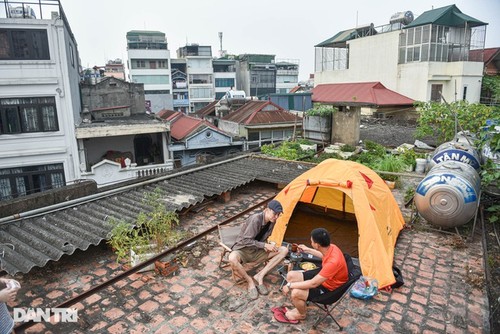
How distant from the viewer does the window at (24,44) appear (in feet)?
53.5

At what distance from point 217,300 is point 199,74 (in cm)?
4634

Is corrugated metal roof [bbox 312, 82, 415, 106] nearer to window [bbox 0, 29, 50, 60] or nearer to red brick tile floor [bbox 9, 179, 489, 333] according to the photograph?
window [bbox 0, 29, 50, 60]

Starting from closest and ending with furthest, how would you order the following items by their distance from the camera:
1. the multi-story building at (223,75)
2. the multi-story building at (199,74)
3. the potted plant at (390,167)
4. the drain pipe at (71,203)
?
the drain pipe at (71,203) < the potted plant at (390,167) < the multi-story building at (199,74) < the multi-story building at (223,75)

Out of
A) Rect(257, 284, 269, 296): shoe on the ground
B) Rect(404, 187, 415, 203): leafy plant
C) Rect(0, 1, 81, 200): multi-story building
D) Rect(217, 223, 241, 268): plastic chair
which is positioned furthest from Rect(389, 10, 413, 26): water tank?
Rect(257, 284, 269, 296): shoe on the ground

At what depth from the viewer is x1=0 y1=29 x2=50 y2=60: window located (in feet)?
53.5

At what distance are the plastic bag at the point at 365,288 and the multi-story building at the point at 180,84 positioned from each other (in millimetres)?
44806

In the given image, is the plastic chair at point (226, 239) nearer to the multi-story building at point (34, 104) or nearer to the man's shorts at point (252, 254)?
the man's shorts at point (252, 254)

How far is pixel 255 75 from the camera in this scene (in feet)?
176

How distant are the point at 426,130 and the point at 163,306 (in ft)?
43.6

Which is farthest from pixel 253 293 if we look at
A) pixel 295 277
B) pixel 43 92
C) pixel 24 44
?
pixel 24 44

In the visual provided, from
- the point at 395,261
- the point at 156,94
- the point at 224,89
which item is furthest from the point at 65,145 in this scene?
the point at 224,89

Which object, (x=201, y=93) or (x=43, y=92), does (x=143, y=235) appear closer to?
(x=43, y=92)

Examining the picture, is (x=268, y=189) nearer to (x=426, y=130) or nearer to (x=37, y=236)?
(x=37, y=236)

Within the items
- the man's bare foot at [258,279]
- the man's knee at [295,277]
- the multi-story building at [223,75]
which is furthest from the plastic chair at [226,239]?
the multi-story building at [223,75]
